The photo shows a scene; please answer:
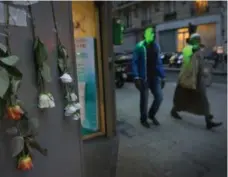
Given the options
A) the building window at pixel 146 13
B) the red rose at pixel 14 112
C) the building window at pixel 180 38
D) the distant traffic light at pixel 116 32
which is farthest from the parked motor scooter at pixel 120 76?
the building window at pixel 146 13

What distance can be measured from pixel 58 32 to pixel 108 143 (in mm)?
2772

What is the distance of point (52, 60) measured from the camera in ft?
5.89

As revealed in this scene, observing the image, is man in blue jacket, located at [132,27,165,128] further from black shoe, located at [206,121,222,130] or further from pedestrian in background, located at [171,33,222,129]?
black shoe, located at [206,121,222,130]

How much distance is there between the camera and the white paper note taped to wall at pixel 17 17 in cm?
157

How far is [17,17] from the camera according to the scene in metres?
1.60

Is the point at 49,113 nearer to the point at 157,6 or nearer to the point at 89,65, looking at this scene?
the point at 89,65

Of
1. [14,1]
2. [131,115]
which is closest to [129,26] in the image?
[131,115]

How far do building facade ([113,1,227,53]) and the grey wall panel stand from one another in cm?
1640

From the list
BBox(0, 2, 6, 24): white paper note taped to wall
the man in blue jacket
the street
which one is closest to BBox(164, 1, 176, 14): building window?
the street

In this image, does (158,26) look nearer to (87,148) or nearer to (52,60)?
(87,148)

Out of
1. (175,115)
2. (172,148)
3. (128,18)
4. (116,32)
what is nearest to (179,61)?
(175,115)

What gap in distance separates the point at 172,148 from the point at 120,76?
738cm

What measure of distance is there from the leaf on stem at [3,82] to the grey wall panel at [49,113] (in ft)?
1.03

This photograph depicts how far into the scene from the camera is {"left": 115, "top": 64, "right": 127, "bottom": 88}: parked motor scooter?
→ 1104 cm
